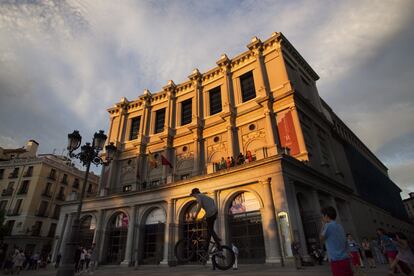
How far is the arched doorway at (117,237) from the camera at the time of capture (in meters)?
20.6

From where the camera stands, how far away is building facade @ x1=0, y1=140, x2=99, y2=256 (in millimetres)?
32062

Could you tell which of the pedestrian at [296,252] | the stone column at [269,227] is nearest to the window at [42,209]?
the stone column at [269,227]

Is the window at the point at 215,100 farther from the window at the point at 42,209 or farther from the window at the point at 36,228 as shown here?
the window at the point at 36,228

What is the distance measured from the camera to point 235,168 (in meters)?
16.1

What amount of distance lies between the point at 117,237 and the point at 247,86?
18.1 meters

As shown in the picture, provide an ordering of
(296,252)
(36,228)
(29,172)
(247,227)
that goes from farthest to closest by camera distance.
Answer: (29,172) < (36,228) < (247,227) < (296,252)

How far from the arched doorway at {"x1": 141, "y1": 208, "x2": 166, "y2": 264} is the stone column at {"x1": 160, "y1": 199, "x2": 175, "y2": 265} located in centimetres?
124

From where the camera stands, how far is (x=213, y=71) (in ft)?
87.4

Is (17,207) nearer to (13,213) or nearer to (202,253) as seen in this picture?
(13,213)

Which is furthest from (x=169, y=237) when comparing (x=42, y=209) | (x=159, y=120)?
(x=42, y=209)

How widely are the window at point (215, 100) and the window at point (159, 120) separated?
6.23 meters

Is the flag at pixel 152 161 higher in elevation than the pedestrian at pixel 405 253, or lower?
higher

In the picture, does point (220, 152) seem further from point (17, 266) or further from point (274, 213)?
point (17, 266)

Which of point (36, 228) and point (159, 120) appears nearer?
point (159, 120)
